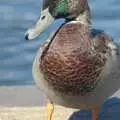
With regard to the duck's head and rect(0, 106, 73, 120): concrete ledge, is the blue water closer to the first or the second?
rect(0, 106, 73, 120): concrete ledge

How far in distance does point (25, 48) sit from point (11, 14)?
1.57m

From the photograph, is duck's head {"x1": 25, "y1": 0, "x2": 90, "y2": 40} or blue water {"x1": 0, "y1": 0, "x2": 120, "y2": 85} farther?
blue water {"x1": 0, "y1": 0, "x2": 120, "y2": 85}

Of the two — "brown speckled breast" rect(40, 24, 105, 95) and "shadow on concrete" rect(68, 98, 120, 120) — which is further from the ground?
"brown speckled breast" rect(40, 24, 105, 95)

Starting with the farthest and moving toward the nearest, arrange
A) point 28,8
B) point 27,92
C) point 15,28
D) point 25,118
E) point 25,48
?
point 28,8, point 15,28, point 25,48, point 27,92, point 25,118

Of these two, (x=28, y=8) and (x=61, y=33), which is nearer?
(x=61, y=33)

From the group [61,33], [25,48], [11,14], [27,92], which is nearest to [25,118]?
[27,92]

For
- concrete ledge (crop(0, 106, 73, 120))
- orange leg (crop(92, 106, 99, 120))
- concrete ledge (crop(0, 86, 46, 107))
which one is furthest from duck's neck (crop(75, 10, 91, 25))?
concrete ledge (crop(0, 86, 46, 107))

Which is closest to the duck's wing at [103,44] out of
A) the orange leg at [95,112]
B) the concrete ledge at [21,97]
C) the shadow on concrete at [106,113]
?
the orange leg at [95,112]

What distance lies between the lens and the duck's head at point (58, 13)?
4203 millimetres

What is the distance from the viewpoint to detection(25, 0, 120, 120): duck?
4223 mm

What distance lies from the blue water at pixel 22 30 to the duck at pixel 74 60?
2297 mm

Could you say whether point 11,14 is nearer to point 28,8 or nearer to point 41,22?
point 28,8

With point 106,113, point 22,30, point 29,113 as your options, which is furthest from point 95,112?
point 22,30

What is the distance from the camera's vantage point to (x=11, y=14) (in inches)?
361
